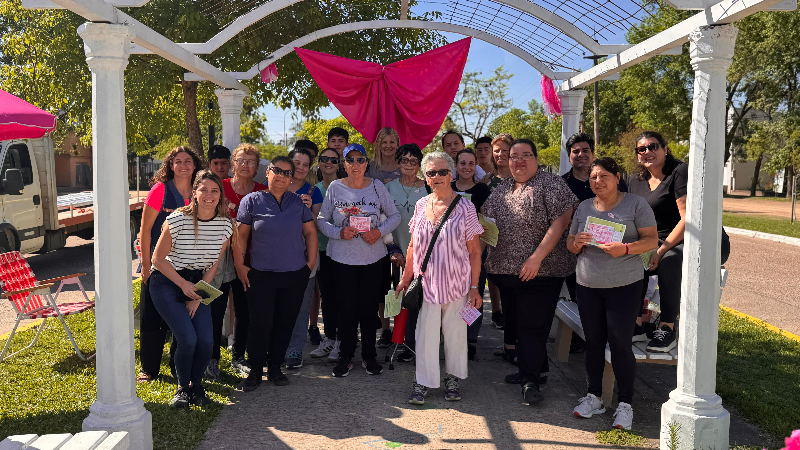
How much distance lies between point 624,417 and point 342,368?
7.93ft

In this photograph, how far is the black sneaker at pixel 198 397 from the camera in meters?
4.80

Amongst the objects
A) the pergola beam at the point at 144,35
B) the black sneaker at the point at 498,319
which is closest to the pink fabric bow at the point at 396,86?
the pergola beam at the point at 144,35

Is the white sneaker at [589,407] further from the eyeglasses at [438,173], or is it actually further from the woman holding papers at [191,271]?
the woman holding papers at [191,271]

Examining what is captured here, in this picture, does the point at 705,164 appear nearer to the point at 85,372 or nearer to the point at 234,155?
the point at 234,155

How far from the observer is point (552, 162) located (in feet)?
154

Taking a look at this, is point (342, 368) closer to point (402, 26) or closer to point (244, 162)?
point (244, 162)

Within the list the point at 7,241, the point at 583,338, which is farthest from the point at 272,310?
the point at 7,241

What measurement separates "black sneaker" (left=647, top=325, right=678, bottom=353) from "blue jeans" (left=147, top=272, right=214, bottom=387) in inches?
134

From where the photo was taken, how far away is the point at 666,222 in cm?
498

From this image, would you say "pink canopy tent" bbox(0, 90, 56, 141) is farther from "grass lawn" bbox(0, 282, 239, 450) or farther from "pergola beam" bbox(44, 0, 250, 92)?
"grass lawn" bbox(0, 282, 239, 450)

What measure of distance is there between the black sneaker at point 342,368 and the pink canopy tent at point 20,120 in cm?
334

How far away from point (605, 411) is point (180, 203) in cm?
375

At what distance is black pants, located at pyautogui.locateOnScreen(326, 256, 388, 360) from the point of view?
5.47 meters

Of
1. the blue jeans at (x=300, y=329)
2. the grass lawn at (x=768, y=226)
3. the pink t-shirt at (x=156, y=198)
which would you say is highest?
the pink t-shirt at (x=156, y=198)
